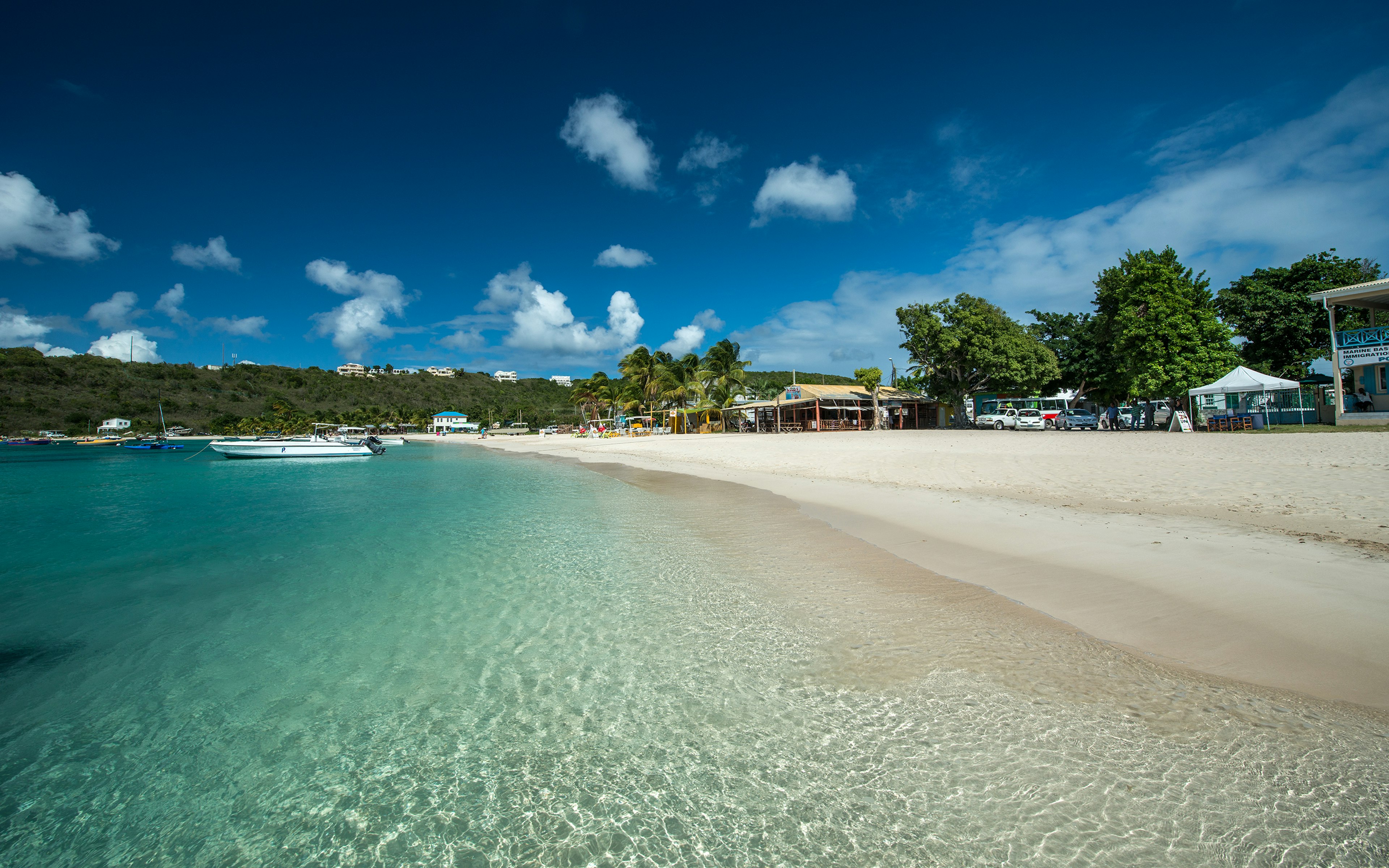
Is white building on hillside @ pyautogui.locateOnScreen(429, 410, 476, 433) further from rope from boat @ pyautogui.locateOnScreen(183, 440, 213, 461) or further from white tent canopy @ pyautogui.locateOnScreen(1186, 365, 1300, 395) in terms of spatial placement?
white tent canopy @ pyautogui.locateOnScreen(1186, 365, 1300, 395)

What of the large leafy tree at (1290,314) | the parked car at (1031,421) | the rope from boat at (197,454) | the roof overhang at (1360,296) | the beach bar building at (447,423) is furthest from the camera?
the beach bar building at (447,423)

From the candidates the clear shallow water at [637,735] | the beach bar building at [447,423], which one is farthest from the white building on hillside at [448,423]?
the clear shallow water at [637,735]

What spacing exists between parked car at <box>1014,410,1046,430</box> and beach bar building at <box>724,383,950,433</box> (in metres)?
7.07

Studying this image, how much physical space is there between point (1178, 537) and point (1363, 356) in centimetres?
2144

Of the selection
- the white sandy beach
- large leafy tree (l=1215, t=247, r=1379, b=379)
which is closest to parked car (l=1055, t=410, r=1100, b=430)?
large leafy tree (l=1215, t=247, r=1379, b=379)

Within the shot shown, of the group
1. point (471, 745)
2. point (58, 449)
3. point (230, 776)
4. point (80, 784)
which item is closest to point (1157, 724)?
point (471, 745)

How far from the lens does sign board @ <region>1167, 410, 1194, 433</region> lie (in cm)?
2264

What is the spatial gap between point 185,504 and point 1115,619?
68.4ft

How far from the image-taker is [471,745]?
3.36 meters

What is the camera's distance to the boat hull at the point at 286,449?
117 feet

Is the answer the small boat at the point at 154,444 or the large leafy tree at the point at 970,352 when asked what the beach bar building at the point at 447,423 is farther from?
the large leafy tree at the point at 970,352

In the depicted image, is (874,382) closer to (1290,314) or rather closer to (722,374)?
(722,374)

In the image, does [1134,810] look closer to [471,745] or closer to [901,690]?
[901,690]

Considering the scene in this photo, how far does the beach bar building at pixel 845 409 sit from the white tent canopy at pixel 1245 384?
777 inches
